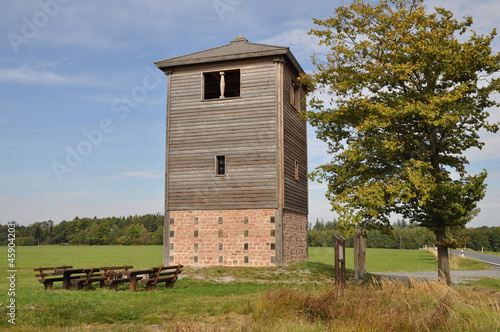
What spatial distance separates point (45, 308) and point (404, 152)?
46.4ft

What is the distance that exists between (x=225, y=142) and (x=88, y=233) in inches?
3743

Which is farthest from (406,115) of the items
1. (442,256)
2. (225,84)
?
(225,84)

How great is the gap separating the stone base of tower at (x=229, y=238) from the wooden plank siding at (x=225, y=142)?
501mm

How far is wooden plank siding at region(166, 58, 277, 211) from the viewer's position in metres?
22.7

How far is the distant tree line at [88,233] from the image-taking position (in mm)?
103938

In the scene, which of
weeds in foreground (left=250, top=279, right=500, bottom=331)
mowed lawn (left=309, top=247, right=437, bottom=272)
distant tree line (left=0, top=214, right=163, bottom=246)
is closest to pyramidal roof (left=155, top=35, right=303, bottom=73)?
weeds in foreground (left=250, top=279, right=500, bottom=331)

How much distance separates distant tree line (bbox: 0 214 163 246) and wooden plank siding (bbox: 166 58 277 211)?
272 ft

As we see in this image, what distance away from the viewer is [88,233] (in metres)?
109

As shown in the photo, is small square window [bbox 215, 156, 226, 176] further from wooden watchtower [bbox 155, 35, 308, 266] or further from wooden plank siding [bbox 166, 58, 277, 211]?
wooden plank siding [bbox 166, 58, 277, 211]

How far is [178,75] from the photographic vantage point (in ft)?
81.5

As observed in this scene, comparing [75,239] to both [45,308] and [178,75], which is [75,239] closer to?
[178,75]

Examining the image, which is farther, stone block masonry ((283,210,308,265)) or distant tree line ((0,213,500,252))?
distant tree line ((0,213,500,252))

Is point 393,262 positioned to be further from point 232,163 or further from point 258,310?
point 258,310

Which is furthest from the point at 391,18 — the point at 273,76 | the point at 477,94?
the point at 273,76
